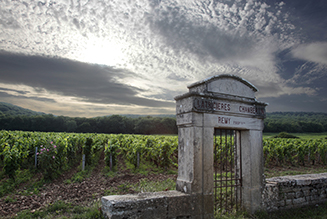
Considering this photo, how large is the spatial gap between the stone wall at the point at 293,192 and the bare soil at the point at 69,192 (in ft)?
15.1

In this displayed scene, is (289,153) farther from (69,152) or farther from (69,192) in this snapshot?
(69,152)

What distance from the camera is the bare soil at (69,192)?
20.0ft

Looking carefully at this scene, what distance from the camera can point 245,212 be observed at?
4918 mm

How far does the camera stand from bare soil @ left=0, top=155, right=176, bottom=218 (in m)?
6.09

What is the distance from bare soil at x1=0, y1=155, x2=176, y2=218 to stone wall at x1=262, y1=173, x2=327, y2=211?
181 inches

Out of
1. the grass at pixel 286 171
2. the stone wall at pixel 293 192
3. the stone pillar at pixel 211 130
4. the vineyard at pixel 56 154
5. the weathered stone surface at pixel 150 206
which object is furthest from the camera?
the grass at pixel 286 171

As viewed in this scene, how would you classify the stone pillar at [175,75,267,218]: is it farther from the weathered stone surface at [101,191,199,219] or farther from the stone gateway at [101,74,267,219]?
the weathered stone surface at [101,191,199,219]

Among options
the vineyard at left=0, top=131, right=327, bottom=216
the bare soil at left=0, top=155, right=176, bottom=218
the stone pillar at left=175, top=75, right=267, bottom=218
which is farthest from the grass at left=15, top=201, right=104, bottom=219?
the stone pillar at left=175, top=75, right=267, bottom=218

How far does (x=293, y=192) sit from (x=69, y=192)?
730cm

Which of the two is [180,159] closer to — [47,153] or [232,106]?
[232,106]

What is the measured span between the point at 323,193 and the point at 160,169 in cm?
698

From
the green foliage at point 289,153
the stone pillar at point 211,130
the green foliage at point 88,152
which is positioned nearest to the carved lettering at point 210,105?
the stone pillar at point 211,130

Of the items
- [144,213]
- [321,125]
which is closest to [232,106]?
[144,213]

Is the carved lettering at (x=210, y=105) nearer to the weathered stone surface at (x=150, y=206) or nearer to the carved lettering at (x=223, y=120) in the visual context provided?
the carved lettering at (x=223, y=120)
